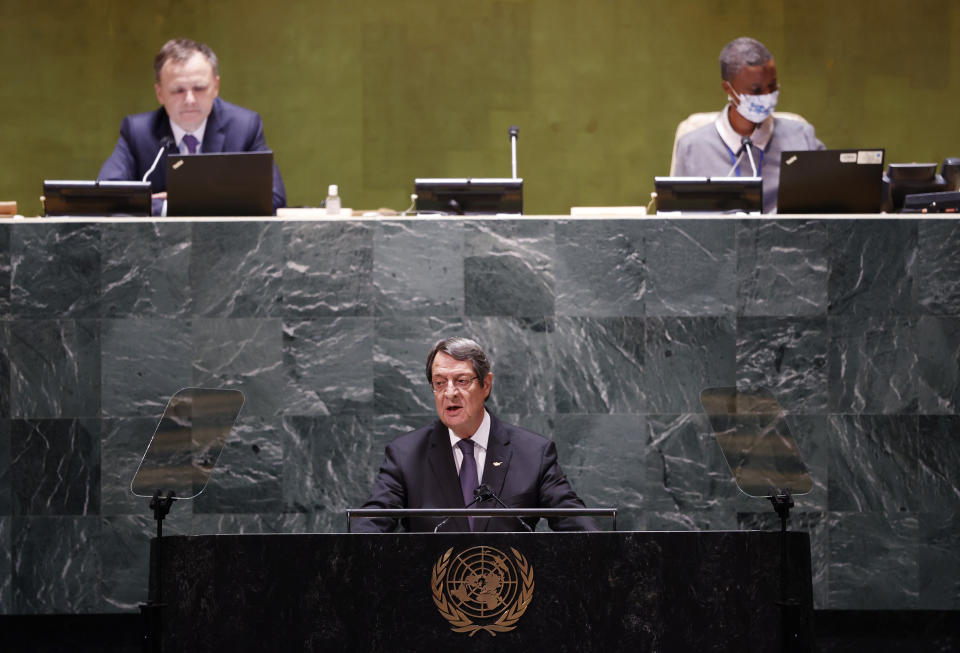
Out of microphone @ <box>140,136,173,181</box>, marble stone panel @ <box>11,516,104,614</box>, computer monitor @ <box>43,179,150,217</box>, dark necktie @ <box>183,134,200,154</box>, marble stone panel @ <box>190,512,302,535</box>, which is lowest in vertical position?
marble stone panel @ <box>11,516,104,614</box>

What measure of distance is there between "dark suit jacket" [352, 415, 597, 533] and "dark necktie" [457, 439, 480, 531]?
0.18ft

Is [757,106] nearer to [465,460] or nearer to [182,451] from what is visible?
[465,460]

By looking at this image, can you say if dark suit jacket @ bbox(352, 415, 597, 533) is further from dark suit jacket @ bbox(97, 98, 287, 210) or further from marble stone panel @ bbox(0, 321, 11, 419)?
dark suit jacket @ bbox(97, 98, 287, 210)

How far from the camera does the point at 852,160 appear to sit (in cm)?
464

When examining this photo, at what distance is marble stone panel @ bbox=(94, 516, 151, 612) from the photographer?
4.39 m

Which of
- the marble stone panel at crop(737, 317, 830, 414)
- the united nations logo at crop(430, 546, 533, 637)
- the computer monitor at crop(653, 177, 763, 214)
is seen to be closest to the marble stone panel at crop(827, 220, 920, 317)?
the marble stone panel at crop(737, 317, 830, 414)

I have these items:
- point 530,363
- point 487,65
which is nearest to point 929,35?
point 487,65

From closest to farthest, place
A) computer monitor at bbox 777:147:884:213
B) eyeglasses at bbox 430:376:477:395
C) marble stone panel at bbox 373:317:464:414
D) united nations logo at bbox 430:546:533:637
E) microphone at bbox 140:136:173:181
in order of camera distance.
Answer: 1. united nations logo at bbox 430:546:533:637
2. eyeglasses at bbox 430:376:477:395
3. marble stone panel at bbox 373:317:464:414
4. computer monitor at bbox 777:147:884:213
5. microphone at bbox 140:136:173:181

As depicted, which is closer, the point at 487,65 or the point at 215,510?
the point at 215,510

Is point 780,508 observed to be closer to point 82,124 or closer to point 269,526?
point 269,526

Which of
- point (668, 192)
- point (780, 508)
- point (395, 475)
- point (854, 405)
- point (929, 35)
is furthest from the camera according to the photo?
point (929, 35)

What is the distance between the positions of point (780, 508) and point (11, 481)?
10.3ft

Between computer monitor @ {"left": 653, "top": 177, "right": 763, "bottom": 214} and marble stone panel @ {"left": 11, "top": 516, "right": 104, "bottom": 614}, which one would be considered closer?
marble stone panel @ {"left": 11, "top": 516, "right": 104, "bottom": 614}

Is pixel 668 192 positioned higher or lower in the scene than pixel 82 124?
lower
